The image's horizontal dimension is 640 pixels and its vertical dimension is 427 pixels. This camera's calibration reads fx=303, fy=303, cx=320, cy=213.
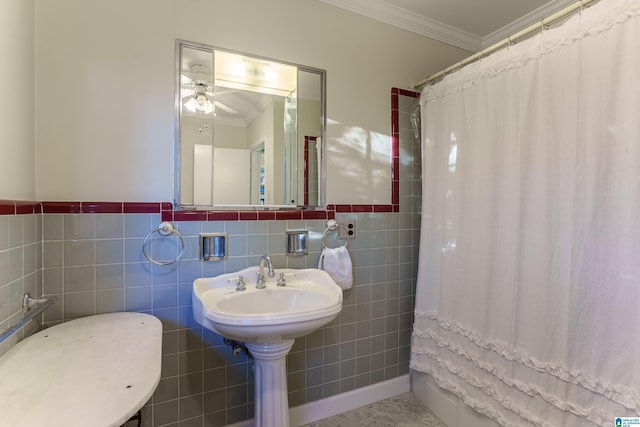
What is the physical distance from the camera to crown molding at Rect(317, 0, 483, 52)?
5.79 ft

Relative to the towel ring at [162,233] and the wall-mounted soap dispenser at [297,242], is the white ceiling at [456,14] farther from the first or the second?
the towel ring at [162,233]

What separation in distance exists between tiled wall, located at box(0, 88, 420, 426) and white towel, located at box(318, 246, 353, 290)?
0.05 m

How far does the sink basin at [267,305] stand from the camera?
107cm

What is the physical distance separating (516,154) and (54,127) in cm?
195

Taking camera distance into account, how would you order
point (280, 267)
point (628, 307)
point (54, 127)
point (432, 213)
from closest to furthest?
1. point (628, 307)
2. point (54, 127)
3. point (280, 267)
4. point (432, 213)

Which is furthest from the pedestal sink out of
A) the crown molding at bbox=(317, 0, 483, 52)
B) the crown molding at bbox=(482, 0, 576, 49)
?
the crown molding at bbox=(482, 0, 576, 49)

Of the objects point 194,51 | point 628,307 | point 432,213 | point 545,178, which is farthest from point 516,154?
point 194,51

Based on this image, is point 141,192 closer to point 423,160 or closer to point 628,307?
point 423,160

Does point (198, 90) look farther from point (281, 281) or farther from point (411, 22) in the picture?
point (411, 22)

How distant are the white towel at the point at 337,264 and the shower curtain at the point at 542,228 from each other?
0.51 m

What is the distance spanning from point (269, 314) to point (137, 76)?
1.17 meters

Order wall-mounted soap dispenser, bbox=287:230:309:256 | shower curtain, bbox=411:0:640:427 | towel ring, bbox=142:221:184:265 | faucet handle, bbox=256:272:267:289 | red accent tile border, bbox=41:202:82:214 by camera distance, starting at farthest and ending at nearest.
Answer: wall-mounted soap dispenser, bbox=287:230:309:256 < faucet handle, bbox=256:272:267:289 < towel ring, bbox=142:221:184:265 < red accent tile border, bbox=41:202:82:214 < shower curtain, bbox=411:0:640:427

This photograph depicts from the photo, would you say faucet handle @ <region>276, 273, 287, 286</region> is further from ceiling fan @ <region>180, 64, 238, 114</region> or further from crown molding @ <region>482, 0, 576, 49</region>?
crown molding @ <region>482, 0, 576, 49</region>

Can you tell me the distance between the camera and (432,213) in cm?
179
